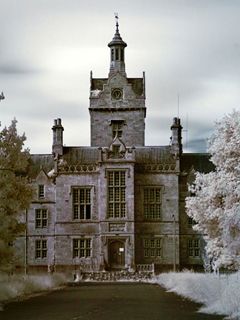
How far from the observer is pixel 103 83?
73.2 meters

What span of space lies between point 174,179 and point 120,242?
23.4 feet

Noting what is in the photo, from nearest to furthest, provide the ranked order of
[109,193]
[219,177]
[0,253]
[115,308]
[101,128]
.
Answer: [115,308] → [0,253] → [219,177] → [109,193] → [101,128]

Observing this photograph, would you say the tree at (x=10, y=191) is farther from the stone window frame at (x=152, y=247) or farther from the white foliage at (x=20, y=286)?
the stone window frame at (x=152, y=247)

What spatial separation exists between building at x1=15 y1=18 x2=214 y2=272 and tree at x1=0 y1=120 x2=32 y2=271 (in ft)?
95.5

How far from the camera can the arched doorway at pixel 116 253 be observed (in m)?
64.2

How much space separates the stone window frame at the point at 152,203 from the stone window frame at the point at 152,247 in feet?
5.67

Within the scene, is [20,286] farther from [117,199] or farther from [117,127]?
[117,127]

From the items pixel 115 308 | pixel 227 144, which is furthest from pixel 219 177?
pixel 115 308

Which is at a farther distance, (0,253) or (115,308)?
(0,253)

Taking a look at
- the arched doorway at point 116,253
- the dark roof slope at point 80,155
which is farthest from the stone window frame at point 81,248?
the dark roof slope at point 80,155

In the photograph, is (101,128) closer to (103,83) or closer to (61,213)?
(103,83)

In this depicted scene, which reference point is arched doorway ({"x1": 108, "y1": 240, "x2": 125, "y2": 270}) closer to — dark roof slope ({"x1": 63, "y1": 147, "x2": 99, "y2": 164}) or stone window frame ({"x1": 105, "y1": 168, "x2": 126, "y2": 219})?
stone window frame ({"x1": 105, "y1": 168, "x2": 126, "y2": 219})

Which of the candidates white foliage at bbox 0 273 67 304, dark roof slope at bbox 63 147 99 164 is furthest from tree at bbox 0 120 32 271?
dark roof slope at bbox 63 147 99 164

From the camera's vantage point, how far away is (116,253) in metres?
64.6
